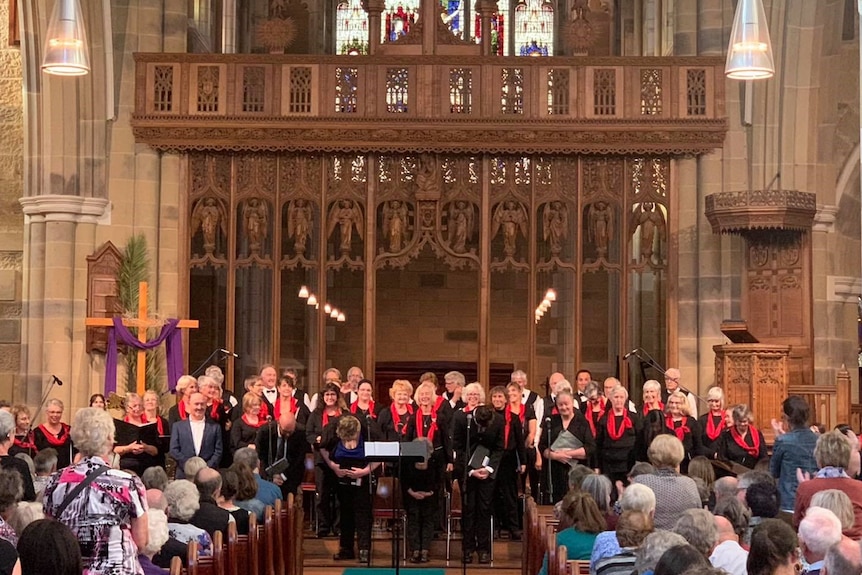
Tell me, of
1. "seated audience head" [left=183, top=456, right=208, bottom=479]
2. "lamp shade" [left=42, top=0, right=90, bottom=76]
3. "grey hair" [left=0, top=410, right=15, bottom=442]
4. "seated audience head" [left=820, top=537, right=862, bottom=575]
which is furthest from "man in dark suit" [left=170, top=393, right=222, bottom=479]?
"seated audience head" [left=820, top=537, right=862, bottom=575]

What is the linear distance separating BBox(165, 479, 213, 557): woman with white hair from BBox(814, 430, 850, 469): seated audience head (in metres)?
2.91

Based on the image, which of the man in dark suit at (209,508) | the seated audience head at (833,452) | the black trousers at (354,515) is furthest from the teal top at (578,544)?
the black trousers at (354,515)

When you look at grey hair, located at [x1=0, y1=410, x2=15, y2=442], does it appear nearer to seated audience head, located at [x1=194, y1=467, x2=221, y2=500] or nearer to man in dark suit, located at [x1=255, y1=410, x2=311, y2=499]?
seated audience head, located at [x1=194, y1=467, x2=221, y2=500]

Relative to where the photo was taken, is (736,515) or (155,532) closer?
(155,532)

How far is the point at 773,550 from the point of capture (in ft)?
15.9

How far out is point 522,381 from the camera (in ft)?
40.2

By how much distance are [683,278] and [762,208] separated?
1686 millimetres

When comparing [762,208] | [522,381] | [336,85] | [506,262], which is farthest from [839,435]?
[336,85]

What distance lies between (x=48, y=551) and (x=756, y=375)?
32.5 feet

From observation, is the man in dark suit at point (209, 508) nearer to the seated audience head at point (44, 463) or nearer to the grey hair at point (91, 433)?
the seated audience head at point (44, 463)

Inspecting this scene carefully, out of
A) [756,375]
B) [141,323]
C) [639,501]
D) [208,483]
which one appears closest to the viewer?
[639,501]


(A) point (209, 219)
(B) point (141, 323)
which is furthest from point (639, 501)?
(A) point (209, 219)

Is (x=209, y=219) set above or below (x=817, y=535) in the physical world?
above

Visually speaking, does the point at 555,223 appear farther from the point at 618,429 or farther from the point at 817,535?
the point at 817,535
